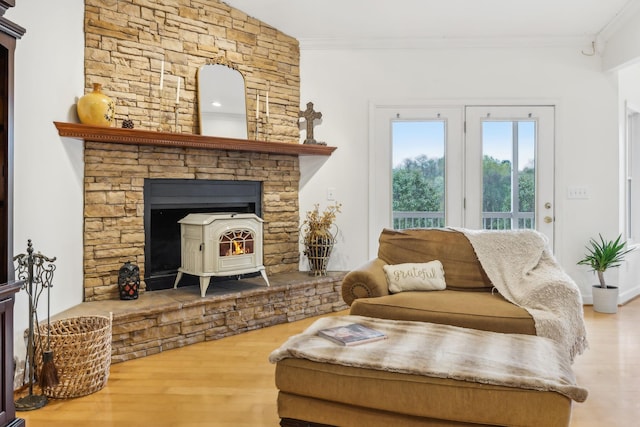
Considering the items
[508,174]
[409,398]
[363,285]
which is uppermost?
[508,174]

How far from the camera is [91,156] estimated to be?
11.0ft

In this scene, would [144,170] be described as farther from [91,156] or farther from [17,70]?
[17,70]

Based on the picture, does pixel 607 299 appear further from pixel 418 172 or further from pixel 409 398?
pixel 409 398

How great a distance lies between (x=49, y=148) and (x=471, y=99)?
359cm

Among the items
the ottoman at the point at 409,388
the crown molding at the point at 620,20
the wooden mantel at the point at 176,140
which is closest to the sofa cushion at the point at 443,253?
the ottoman at the point at 409,388

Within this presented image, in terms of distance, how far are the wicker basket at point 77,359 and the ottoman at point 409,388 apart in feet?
3.96

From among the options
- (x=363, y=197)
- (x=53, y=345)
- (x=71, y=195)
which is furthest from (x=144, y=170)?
(x=363, y=197)

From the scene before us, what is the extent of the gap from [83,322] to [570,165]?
4.32 m

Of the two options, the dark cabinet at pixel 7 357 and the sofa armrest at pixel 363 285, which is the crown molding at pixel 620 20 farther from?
the dark cabinet at pixel 7 357

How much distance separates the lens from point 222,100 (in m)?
4.05

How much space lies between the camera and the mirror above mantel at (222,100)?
155 inches

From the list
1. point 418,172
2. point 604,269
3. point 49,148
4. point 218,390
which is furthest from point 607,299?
point 49,148

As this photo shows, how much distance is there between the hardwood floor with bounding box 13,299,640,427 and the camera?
88.7 inches

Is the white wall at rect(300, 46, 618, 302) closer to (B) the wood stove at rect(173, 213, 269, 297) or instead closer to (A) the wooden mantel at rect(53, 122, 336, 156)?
(A) the wooden mantel at rect(53, 122, 336, 156)
